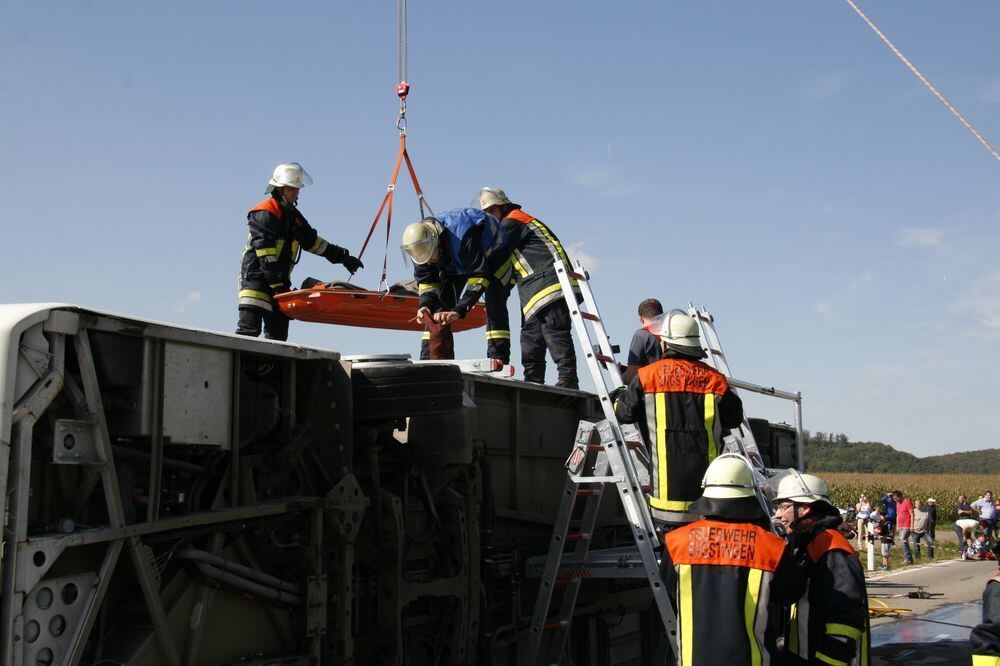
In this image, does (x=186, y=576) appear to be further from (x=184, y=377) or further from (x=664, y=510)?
(x=664, y=510)

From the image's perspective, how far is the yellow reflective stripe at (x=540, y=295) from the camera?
716cm

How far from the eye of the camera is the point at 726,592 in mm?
3754

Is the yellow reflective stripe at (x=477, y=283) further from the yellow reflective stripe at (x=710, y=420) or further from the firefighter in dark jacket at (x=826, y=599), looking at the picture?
Answer: the firefighter in dark jacket at (x=826, y=599)

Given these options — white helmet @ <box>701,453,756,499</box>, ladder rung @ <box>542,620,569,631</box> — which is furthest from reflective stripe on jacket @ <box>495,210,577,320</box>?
white helmet @ <box>701,453,756,499</box>

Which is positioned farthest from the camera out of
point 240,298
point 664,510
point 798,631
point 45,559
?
point 240,298

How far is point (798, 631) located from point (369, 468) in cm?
213

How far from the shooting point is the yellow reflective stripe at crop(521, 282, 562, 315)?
23.5 ft

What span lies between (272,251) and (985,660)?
17.7ft

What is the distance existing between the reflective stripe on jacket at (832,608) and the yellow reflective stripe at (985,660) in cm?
52

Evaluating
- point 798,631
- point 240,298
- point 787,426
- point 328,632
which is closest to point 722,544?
point 798,631

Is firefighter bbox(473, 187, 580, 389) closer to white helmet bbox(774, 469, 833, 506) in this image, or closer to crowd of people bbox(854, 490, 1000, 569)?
white helmet bbox(774, 469, 833, 506)

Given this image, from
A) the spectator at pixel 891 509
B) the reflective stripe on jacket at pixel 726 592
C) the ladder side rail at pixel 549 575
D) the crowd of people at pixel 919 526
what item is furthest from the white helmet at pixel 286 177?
the spectator at pixel 891 509

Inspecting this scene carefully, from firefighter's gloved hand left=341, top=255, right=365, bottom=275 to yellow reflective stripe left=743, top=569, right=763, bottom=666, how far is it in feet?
17.5

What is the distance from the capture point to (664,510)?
17.4 ft
